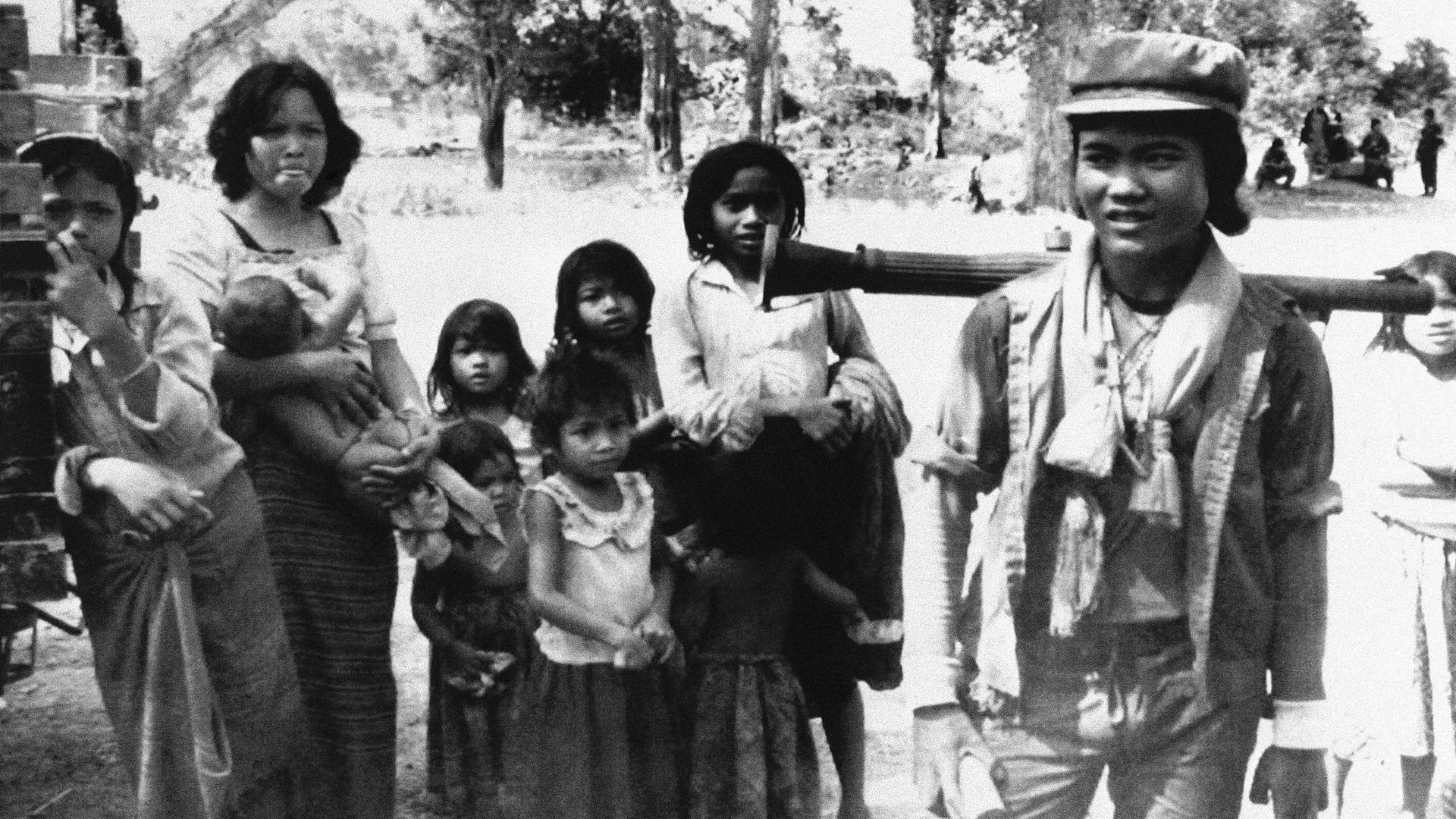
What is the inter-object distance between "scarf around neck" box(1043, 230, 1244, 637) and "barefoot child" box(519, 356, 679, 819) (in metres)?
1.19

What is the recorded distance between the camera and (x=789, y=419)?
3.60m

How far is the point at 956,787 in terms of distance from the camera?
8.76 ft

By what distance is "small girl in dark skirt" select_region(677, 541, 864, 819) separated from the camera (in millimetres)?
3643

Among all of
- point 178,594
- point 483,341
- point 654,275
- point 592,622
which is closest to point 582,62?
point 654,275

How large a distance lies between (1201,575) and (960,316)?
18.2 ft

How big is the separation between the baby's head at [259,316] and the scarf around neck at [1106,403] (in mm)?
1681

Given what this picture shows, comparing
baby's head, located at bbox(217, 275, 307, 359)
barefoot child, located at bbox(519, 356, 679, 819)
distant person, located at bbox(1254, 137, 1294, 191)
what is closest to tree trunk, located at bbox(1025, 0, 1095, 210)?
distant person, located at bbox(1254, 137, 1294, 191)

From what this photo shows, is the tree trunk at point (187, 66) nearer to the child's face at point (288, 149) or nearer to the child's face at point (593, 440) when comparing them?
the child's face at point (288, 149)

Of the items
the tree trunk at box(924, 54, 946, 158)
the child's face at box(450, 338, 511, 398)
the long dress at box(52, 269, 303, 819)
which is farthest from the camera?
the tree trunk at box(924, 54, 946, 158)

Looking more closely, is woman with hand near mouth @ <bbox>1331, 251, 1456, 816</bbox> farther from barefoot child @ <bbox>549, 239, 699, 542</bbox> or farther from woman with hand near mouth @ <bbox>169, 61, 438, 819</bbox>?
woman with hand near mouth @ <bbox>169, 61, 438, 819</bbox>

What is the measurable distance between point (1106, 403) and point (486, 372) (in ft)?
6.53

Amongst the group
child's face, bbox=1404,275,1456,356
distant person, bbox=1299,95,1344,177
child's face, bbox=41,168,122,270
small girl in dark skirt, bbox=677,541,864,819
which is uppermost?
distant person, bbox=1299,95,1344,177

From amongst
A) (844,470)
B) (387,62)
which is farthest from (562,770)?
(387,62)

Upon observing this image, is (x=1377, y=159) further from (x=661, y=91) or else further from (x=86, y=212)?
(x=86, y=212)
